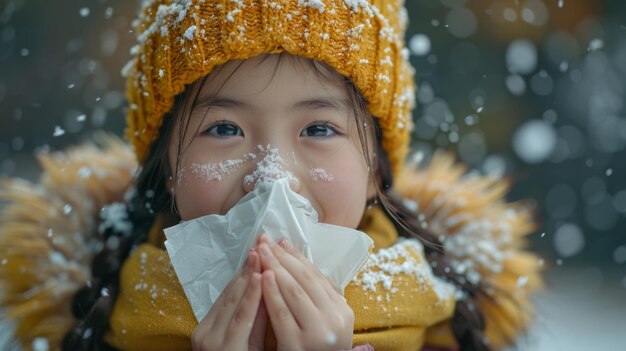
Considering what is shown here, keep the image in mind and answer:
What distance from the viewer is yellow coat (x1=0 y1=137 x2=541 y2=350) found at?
1446 millimetres

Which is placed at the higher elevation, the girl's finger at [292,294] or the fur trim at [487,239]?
the girl's finger at [292,294]

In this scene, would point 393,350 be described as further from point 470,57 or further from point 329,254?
point 470,57

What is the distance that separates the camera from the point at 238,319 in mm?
1184

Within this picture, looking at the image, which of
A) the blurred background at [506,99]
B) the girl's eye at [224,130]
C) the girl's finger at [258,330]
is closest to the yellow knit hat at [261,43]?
the girl's eye at [224,130]

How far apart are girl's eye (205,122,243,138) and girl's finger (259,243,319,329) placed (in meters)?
0.27

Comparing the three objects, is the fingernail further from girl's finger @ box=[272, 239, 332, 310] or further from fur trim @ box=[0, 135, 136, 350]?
fur trim @ box=[0, 135, 136, 350]

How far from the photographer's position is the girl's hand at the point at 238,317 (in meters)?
1.18

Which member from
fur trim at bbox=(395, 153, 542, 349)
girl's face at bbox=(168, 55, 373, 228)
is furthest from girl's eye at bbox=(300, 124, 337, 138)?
fur trim at bbox=(395, 153, 542, 349)

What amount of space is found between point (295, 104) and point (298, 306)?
1.31ft

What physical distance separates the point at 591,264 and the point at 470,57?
122cm

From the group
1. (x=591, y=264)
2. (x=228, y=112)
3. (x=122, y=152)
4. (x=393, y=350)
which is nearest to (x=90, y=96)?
(x=122, y=152)

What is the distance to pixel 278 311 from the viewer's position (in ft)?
3.91

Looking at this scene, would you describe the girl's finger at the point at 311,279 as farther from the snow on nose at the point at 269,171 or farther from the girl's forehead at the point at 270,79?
the girl's forehead at the point at 270,79

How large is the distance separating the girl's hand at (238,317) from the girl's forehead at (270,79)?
1.08ft
